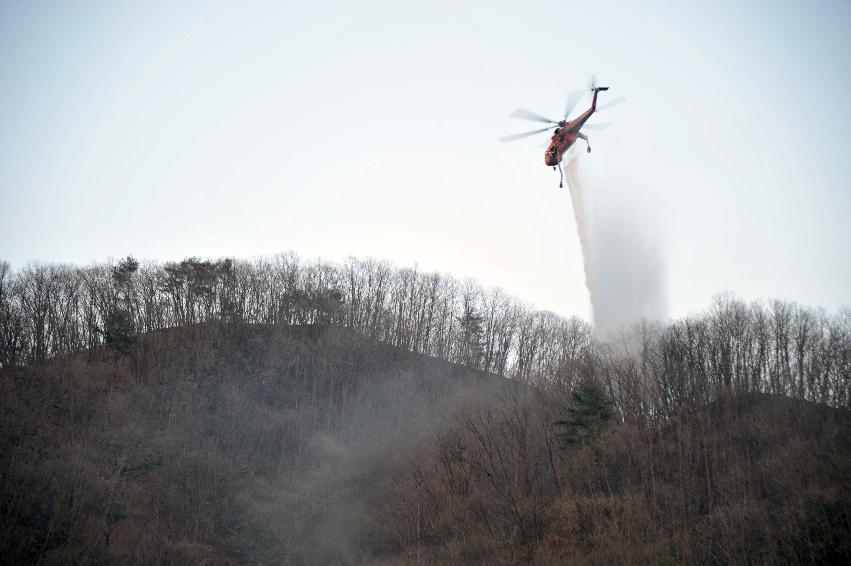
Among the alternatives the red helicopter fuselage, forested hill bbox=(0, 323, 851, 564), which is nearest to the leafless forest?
forested hill bbox=(0, 323, 851, 564)

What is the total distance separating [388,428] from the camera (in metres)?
45.4

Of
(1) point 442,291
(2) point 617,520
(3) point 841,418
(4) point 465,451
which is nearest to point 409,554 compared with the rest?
(4) point 465,451

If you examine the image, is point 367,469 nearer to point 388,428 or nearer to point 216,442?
point 388,428

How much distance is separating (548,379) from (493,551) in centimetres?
2475

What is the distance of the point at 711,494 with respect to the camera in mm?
21109

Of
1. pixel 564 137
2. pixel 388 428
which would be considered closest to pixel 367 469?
pixel 388 428

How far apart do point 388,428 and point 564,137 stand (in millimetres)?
27673

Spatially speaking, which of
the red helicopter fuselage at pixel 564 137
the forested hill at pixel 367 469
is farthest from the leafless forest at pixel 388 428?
the red helicopter fuselage at pixel 564 137

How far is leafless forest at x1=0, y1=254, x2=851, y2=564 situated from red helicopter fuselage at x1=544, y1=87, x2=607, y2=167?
14.1 m

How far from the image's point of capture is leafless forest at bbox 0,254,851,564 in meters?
21.6

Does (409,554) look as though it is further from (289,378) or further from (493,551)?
(289,378)

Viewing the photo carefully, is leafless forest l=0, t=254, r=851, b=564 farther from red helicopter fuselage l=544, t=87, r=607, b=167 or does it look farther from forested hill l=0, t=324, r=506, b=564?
red helicopter fuselage l=544, t=87, r=607, b=167

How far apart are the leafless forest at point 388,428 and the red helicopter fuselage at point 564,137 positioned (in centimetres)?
1407

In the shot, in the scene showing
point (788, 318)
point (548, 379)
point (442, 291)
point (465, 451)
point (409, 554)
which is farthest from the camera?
point (442, 291)
